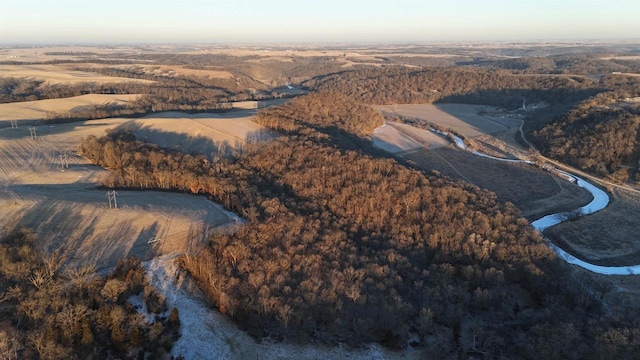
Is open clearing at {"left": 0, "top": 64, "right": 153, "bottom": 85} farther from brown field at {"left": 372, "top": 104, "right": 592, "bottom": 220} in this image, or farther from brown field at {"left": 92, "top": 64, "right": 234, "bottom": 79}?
brown field at {"left": 372, "top": 104, "right": 592, "bottom": 220}

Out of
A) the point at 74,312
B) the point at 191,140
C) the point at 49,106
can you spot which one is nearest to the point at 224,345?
the point at 74,312

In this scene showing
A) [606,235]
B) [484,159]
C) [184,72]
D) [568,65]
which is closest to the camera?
[606,235]

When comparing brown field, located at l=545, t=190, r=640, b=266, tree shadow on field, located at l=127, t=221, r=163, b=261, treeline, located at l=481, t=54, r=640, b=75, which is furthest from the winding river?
treeline, located at l=481, t=54, r=640, b=75

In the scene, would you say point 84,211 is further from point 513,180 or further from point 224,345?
point 513,180

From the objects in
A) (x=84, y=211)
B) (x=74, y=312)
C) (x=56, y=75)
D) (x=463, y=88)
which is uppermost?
(x=56, y=75)

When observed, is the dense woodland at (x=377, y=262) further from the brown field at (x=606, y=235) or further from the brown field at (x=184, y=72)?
the brown field at (x=184, y=72)

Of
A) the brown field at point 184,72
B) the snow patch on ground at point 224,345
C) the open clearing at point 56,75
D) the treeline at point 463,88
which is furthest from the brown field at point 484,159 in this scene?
the open clearing at point 56,75
